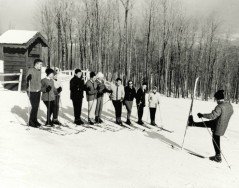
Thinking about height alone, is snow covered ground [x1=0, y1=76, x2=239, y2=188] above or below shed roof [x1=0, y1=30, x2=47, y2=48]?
below

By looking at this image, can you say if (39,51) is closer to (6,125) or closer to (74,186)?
(6,125)

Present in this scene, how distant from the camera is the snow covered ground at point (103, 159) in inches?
235

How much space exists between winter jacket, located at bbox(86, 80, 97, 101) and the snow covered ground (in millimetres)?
1227

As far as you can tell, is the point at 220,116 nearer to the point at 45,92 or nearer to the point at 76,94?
the point at 76,94

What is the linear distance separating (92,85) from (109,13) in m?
39.3

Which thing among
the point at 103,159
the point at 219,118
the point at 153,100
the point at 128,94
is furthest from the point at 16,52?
the point at 219,118

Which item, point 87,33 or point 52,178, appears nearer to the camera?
point 52,178

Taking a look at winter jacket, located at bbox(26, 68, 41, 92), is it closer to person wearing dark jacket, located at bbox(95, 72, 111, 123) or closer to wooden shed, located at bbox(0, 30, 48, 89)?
person wearing dark jacket, located at bbox(95, 72, 111, 123)

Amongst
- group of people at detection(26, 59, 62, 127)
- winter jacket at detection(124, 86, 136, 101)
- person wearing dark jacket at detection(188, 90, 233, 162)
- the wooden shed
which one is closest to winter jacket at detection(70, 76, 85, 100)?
group of people at detection(26, 59, 62, 127)

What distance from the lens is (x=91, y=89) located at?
12.0 metres

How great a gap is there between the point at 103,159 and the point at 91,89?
4545 millimetres

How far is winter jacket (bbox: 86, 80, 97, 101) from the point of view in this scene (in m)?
11.9

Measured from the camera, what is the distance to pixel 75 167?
6.74 m

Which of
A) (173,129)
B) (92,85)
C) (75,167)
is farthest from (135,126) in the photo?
(75,167)
